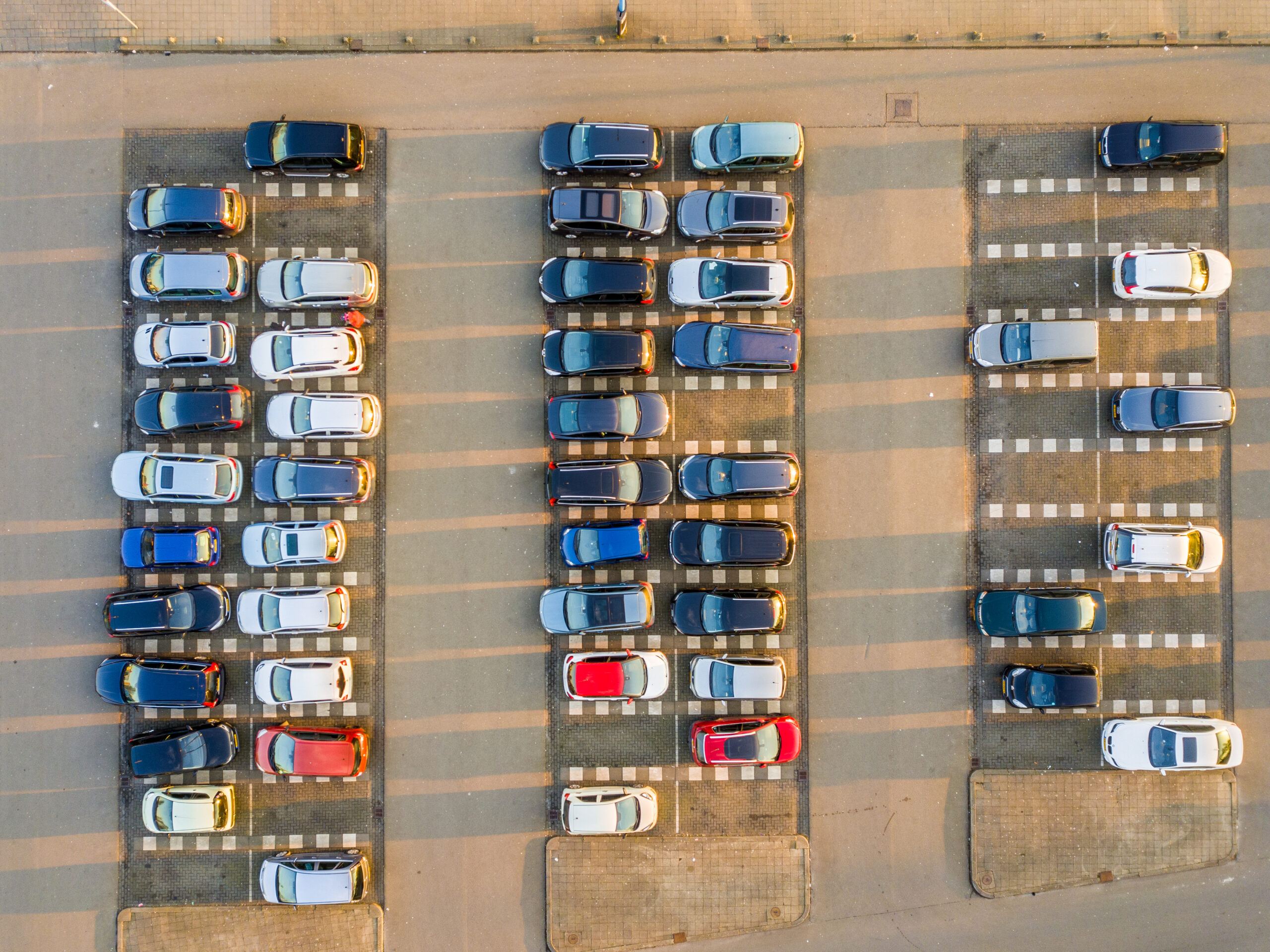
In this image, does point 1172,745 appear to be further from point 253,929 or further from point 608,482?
point 253,929

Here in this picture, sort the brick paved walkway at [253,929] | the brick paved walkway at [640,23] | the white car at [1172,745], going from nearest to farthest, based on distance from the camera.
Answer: the white car at [1172,745] → the brick paved walkway at [253,929] → the brick paved walkway at [640,23]

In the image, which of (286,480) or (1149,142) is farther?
(1149,142)

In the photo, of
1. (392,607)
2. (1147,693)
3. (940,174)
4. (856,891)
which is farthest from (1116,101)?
(392,607)

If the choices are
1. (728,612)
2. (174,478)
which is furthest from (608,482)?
(174,478)

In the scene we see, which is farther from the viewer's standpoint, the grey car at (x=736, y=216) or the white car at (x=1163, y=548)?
the grey car at (x=736, y=216)

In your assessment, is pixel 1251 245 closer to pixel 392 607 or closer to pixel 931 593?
pixel 931 593

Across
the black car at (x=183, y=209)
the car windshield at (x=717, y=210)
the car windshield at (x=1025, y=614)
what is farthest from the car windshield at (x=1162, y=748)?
the black car at (x=183, y=209)

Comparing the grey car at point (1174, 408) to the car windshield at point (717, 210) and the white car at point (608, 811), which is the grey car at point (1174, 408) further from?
the white car at point (608, 811)
